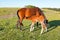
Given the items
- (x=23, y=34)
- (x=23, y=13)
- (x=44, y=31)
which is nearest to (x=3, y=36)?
(x=23, y=34)

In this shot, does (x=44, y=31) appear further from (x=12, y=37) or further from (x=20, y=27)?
(x=12, y=37)

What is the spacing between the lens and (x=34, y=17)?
1225cm

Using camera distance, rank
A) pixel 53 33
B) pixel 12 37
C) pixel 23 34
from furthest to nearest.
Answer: pixel 53 33, pixel 23 34, pixel 12 37

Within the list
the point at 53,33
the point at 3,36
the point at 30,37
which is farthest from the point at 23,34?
the point at 53,33

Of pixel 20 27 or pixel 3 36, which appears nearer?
pixel 3 36

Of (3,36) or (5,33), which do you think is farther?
(5,33)

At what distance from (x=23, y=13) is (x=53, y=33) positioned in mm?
2631

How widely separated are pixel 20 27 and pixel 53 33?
245 centimetres

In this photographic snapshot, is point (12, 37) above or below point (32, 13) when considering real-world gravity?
below

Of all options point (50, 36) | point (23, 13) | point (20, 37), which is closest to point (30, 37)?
point (20, 37)

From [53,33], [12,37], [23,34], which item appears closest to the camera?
[12,37]

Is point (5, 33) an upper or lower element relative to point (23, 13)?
lower

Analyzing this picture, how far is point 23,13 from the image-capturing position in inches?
483

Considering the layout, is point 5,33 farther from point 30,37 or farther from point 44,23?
point 44,23
